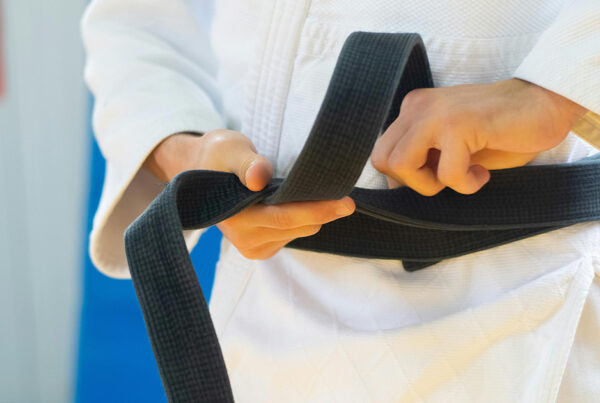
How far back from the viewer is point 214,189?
36 centimetres

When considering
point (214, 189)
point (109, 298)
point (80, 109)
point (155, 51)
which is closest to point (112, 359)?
point (109, 298)

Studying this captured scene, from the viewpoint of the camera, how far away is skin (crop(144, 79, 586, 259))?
12.7 inches

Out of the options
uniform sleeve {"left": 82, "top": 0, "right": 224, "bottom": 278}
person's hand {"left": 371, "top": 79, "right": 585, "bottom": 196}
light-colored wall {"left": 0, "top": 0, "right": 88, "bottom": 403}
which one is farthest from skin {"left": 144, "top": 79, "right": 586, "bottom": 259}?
light-colored wall {"left": 0, "top": 0, "right": 88, "bottom": 403}

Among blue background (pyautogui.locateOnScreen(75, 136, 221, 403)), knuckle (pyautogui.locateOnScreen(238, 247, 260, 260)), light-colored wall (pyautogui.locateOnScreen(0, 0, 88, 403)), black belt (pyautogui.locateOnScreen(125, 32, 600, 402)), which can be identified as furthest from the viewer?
light-colored wall (pyautogui.locateOnScreen(0, 0, 88, 403))

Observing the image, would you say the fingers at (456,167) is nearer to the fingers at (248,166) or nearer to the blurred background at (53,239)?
the fingers at (248,166)

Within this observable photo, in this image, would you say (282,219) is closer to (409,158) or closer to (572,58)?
(409,158)

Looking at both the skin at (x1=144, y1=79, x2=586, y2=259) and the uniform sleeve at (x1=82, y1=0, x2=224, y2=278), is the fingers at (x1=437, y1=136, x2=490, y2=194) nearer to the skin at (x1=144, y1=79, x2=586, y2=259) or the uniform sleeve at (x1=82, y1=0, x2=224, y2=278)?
the skin at (x1=144, y1=79, x2=586, y2=259)

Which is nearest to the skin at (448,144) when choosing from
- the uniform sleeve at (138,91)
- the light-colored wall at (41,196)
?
the uniform sleeve at (138,91)

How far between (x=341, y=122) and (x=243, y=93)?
23 cm

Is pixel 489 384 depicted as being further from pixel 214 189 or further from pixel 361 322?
pixel 214 189

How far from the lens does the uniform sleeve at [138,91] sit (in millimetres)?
500

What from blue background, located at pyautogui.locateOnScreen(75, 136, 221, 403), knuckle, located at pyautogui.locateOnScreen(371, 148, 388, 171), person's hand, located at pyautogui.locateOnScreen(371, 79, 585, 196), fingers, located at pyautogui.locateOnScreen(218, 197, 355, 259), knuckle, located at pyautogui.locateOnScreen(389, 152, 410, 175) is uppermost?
person's hand, located at pyautogui.locateOnScreen(371, 79, 585, 196)

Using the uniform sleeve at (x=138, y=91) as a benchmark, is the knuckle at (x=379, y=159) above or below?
above

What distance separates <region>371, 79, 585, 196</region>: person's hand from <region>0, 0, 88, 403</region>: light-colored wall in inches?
41.0
